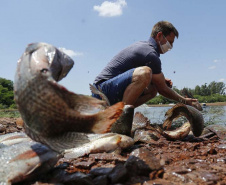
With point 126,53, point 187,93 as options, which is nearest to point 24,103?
point 126,53

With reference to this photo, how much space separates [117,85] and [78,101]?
116 inches

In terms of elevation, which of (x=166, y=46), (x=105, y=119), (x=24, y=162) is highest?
(x=166, y=46)

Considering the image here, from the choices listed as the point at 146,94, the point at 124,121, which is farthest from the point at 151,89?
the point at 124,121

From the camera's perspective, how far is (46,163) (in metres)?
2.23

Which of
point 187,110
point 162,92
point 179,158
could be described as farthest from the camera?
point 162,92

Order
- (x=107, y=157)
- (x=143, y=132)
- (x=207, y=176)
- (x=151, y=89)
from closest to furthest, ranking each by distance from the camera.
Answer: (x=207, y=176) < (x=107, y=157) < (x=143, y=132) < (x=151, y=89)

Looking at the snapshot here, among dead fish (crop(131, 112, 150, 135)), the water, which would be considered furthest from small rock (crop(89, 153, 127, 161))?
the water

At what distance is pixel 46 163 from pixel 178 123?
477cm

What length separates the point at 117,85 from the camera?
4820mm

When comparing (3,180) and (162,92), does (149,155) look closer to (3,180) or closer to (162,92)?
(3,180)

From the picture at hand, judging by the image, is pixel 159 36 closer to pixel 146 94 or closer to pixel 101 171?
pixel 146 94

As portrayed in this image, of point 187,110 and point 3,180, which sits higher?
point 187,110

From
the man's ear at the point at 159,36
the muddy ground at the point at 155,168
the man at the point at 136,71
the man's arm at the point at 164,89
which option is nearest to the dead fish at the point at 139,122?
the man at the point at 136,71

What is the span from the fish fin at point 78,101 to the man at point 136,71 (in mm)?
2791
